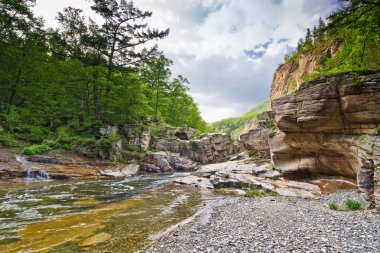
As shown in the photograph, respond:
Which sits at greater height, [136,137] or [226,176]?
[136,137]

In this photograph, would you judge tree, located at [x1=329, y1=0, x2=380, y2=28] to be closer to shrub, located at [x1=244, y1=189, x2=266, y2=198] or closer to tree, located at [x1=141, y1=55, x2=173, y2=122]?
shrub, located at [x1=244, y1=189, x2=266, y2=198]

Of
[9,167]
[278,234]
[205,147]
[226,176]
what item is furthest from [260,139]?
[9,167]

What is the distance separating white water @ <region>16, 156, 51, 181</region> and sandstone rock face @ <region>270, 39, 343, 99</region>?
29251mm

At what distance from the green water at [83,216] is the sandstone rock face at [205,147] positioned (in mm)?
23052

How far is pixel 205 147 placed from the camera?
45969mm

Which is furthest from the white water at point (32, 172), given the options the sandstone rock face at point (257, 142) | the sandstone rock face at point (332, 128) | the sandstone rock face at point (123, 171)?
the sandstone rock face at point (257, 142)

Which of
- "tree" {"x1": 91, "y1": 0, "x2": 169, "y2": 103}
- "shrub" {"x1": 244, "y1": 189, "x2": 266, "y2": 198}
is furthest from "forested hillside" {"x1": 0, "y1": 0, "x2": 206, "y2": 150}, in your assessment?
"shrub" {"x1": 244, "y1": 189, "x2": 266, "y2": 198}

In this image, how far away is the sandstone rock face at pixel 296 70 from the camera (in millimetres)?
32719

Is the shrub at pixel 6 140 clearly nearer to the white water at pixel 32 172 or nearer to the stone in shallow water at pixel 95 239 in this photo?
the white water at pixel 32 172

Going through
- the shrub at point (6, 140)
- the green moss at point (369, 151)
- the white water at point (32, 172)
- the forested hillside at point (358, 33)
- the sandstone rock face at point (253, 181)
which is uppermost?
the forested hillside at point (358, 33)

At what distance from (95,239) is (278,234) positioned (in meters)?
5.96

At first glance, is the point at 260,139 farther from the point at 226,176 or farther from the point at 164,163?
the point at 164,163

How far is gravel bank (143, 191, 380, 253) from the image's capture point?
215 inches

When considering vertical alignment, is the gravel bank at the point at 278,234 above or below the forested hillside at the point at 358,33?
below
